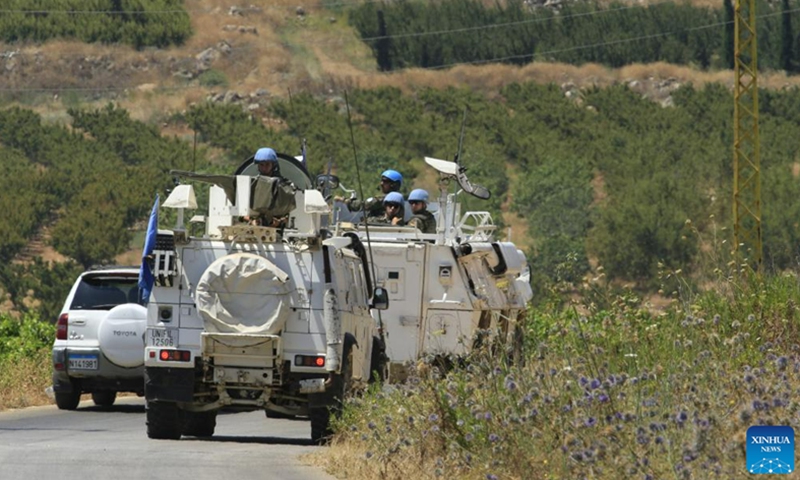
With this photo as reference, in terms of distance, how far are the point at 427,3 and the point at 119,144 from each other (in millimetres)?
33728

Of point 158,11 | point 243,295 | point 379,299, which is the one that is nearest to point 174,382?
point 243,295

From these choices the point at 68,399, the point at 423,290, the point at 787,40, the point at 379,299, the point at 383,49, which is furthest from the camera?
the point at 383,49

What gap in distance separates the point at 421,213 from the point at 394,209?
795mm

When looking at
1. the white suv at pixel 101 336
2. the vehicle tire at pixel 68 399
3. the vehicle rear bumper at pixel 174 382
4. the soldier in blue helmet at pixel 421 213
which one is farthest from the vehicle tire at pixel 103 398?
the vehicle rear bumper at pixel 174 382

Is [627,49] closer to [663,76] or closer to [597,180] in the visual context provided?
[663,76]

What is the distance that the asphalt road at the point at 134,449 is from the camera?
13.2 metres

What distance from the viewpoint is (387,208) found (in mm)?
22734

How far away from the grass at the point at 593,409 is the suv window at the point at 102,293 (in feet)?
21.7

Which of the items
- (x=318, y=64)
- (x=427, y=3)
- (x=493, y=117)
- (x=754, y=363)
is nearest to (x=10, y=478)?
(x=754, y=363)

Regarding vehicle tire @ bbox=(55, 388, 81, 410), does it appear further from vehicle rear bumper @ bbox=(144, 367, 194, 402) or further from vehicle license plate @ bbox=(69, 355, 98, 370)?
vehicle rear bumper @ bbox=(144, 367, 194, 402)

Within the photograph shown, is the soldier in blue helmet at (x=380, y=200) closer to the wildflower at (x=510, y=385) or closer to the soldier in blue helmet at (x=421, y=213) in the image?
the soldier in blue helmet at (x=421, y=213)

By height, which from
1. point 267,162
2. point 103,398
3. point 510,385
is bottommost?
point 103,398

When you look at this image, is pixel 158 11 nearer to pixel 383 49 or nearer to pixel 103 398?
pixel 383 49

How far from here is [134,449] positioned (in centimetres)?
1530
